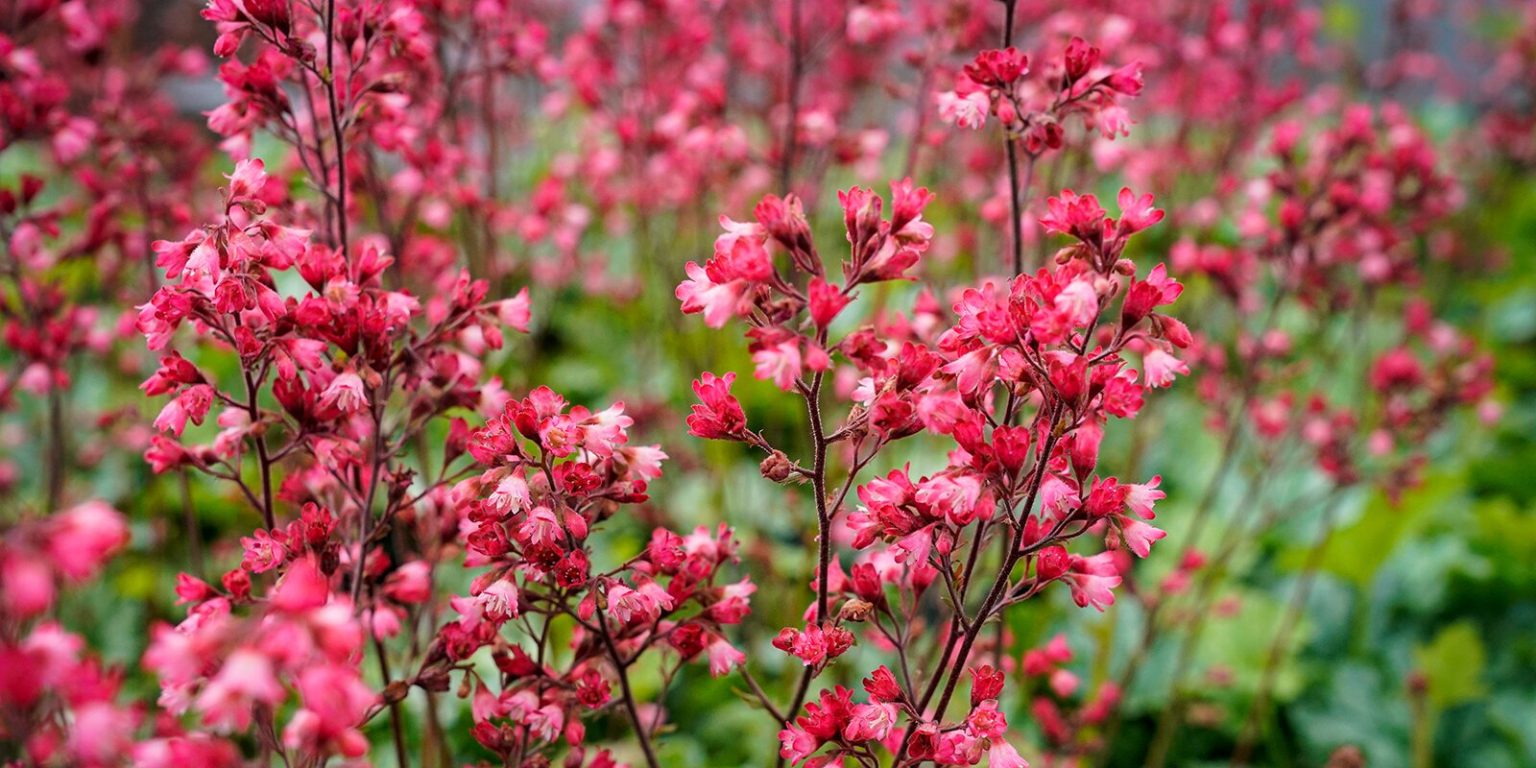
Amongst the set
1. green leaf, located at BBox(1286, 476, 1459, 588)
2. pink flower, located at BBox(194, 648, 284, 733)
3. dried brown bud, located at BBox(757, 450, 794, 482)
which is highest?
green leaf, located at BBox(1286, 476, 1459, 588)

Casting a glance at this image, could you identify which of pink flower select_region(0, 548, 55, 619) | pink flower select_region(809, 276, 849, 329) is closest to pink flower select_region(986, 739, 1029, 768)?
pink flower select_region(809, 276, 849, 329)

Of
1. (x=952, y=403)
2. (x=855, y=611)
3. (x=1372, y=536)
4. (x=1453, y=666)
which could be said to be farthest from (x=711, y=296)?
(x=1372, y=536)

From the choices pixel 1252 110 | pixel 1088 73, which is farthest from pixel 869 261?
pixel 1252 110

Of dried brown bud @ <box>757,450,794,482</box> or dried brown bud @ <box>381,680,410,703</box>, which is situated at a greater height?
dried brown bud @ <box>757,450,794,482</box>

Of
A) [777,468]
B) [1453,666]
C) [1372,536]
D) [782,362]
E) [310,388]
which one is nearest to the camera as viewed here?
[782,362]

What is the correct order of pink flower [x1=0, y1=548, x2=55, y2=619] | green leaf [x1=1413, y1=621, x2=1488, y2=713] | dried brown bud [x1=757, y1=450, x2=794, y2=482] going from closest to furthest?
pink flower [x1=0, y1=548, x2=55, y2=619] < dried brown bud [x1=757, y1=450, x2=794, y2=482] < green leaf [x1=1413, y1=621, x2=1488, y2=713]

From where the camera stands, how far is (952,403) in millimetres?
1028

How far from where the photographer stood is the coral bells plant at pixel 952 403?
1007 millimetres

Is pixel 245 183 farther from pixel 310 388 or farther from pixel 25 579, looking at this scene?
pixel 25 579

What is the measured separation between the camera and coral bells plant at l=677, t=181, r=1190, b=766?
1.01 m

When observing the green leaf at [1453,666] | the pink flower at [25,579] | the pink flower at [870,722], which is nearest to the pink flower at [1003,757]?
the pink flower at [870,722]

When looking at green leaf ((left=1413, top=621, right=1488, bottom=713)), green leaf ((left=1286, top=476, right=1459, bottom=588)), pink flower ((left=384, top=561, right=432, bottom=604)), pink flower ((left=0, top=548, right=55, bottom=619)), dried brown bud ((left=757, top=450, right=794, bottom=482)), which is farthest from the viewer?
green leaf ((left=1286, top=476, right=1459, bottom=588))

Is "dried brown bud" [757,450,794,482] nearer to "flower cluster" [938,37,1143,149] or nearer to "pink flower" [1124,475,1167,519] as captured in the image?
"pink flower" [1124,475,1167,519]

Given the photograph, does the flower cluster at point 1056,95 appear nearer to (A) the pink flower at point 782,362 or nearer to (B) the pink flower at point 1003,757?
(A) the pink flower at point 782,362
